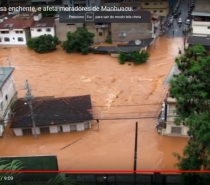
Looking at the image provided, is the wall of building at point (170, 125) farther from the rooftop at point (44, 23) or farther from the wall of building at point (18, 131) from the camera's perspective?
the rooftop at point (44, 23)

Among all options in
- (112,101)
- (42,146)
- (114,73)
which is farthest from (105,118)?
(114,73)

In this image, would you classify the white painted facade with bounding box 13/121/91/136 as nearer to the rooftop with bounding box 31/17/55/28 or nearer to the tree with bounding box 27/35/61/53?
the tree with bounding box 27/35/61/53

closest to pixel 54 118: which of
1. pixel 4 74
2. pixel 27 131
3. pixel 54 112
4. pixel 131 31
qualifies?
pixel 54 112

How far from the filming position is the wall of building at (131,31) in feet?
88.0

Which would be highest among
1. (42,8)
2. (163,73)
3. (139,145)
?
(42,8)

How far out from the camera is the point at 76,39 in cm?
2511

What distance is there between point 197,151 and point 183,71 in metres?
2.41

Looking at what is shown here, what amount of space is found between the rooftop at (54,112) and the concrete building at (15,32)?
1324 cm

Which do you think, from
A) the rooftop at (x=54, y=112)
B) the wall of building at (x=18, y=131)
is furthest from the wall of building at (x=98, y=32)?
the wall of building at (x=18, y=131)

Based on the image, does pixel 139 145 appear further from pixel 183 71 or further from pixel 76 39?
pixel 76 39

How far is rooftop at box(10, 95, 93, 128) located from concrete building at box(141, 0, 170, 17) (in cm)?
1971

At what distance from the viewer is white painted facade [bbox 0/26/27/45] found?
2814 centimetres

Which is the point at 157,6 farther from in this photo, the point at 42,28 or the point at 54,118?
the point at 54,118

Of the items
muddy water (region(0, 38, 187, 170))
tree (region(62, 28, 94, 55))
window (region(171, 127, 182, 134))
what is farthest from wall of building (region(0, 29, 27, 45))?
window (region(171, 127, 182, 134))
